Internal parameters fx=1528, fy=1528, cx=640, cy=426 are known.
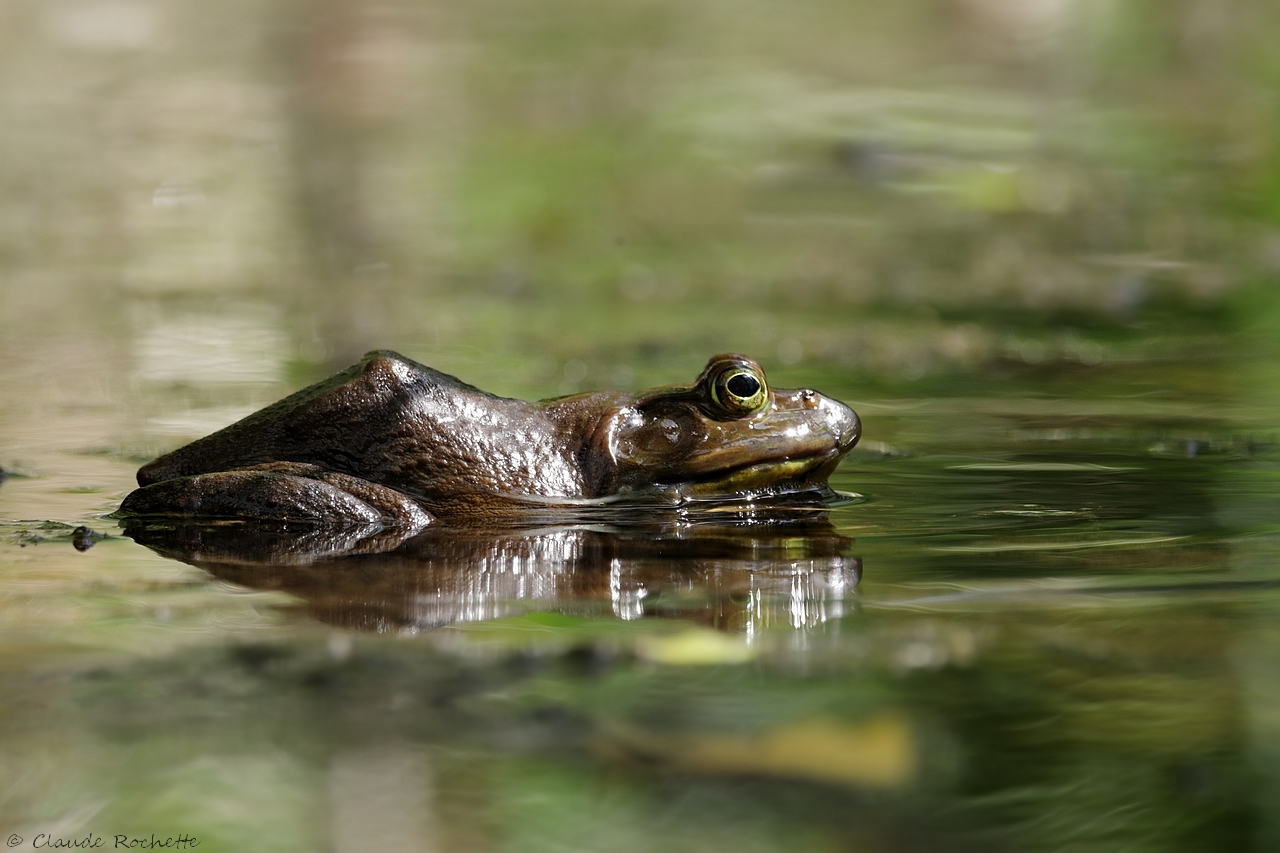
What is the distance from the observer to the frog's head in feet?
16.3

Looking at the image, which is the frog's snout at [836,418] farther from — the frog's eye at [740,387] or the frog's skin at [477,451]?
the frog's eye at [740,387]

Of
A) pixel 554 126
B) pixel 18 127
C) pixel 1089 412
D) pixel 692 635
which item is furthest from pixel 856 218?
pixel 692 635

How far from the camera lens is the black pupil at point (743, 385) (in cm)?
496

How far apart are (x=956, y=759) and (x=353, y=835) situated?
1.08 meters

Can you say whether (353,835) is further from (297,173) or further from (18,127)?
(18,127)

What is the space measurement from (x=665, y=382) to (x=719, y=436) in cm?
239

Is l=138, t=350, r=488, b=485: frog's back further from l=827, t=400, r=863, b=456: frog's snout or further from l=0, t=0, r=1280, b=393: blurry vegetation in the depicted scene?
l=0, t=0, r=1280, b=393: blurry vegetation

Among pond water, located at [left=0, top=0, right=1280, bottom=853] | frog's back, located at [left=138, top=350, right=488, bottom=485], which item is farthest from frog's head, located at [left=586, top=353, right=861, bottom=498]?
frog's back, located at [left=138, top=350, right=488, bottom=485]

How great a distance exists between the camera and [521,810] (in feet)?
8.43

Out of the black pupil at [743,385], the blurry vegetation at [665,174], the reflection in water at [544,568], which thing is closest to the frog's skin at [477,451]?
the black pupil at [743,385]

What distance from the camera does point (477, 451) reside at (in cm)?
482

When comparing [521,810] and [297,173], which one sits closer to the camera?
[521,810]

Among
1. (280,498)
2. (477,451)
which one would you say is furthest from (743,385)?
(280,498)

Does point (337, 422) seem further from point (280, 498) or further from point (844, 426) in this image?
point (844, 426)
